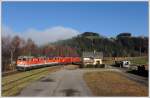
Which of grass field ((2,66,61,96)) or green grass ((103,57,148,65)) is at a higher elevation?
green grass ((103,57,148,65))

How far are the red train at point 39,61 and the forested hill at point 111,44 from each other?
7.02 ft

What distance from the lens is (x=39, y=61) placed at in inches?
1439

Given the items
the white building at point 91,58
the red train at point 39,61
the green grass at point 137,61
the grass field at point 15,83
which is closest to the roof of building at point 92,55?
the white building at point 91,58

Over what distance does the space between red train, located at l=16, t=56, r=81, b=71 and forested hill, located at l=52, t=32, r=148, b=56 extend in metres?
2.14

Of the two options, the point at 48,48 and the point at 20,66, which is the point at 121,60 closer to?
the point at 48,48

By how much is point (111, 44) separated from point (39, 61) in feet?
27.4

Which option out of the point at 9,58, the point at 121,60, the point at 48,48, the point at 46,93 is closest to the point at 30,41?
the point at 9,58

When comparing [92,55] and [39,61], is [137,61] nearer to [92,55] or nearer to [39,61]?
[39,61]

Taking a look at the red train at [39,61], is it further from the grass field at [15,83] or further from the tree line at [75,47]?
the grass field at [15,83]

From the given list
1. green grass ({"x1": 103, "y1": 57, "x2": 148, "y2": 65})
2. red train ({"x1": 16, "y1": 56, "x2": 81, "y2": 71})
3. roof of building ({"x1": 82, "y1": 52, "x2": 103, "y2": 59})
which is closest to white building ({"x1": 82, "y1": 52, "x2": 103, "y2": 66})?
→ roof of building ({"x1": 82, "y1": 52, "x2": 103, "y2": 59})

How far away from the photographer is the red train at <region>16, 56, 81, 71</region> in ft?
101

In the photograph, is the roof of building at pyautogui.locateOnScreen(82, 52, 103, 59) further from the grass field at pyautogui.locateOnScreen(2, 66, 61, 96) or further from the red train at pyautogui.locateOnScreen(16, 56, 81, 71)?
the grass field at pyautogui.locateOnScreen(2, 66, 61, 96)

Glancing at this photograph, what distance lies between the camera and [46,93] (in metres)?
14.0

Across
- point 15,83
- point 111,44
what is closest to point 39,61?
point 111,44
